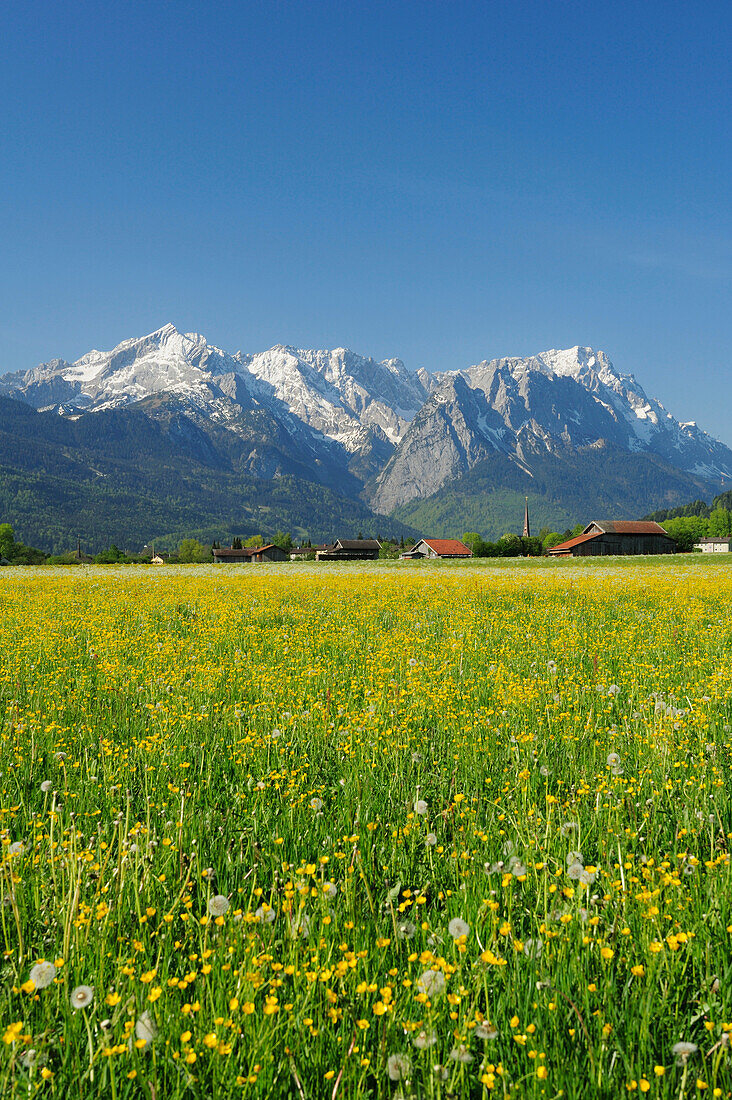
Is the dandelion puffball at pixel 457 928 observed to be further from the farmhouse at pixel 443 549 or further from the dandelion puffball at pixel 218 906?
the farmhouse at pixel 443 549

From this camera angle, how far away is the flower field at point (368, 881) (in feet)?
6.88

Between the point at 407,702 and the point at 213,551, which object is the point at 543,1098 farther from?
the point at 213,551

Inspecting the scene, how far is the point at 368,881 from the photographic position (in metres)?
3.35

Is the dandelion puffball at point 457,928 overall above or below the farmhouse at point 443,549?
below

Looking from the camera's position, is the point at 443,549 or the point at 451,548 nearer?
the point at 451,548

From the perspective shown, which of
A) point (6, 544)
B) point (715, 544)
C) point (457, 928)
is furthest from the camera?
point (715, 544)

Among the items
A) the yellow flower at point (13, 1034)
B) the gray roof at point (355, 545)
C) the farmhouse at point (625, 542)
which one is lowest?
the yellow flower at point (13, 1034)

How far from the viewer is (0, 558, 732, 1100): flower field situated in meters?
2.10

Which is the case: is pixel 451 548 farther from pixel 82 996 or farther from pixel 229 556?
pixel 82 996

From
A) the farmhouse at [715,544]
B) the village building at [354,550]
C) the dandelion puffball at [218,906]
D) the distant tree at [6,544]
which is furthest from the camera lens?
the farmhouse at [715,544]

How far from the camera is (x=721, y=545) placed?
174 meters

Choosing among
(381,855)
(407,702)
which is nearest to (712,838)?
(381,855)

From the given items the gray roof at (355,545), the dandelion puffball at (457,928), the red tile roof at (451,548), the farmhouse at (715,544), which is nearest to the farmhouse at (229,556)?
the gray roof at (355,545)

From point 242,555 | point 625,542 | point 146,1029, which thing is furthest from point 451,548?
point 146,1029
